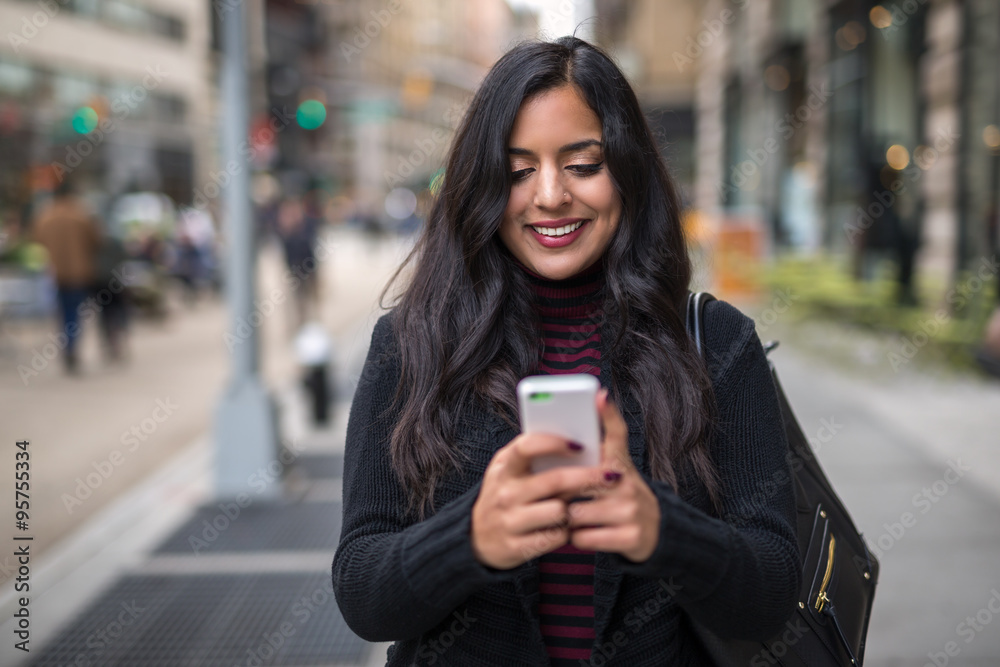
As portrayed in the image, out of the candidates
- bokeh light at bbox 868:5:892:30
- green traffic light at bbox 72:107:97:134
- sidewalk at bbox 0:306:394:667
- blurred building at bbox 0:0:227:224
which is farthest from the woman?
blurred building at bbox 0:0:227:224

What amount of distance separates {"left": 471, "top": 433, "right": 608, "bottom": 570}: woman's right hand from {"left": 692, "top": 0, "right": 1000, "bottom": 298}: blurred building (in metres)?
7.77

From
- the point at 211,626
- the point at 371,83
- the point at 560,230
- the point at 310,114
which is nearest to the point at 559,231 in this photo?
the point at 560,230

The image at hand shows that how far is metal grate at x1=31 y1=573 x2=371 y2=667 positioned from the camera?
3564 millimetres

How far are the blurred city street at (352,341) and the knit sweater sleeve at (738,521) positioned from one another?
0.89ft

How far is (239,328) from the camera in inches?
224

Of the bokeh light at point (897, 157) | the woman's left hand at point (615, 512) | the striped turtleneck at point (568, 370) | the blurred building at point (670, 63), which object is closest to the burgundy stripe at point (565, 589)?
the striped turtleneck at point (568, 370)

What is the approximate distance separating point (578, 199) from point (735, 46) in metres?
17.4

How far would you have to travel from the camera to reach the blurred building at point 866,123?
7.76 m

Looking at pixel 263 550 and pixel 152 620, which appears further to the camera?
pixel 263 550

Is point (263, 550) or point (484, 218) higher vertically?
point (484, 218)

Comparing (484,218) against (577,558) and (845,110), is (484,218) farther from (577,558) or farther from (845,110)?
(845,110)

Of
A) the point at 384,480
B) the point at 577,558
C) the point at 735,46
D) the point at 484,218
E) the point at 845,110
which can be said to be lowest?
the point at 577,558

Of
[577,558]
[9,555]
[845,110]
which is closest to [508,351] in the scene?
[577,558]

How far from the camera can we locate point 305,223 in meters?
12.5
